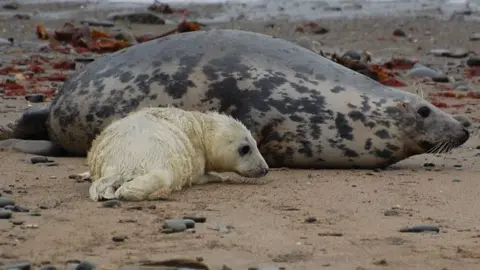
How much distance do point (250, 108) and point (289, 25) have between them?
34.5 ft

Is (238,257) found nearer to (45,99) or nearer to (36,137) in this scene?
(36,137)

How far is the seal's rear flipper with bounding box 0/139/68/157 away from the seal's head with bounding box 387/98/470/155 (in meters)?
1.96

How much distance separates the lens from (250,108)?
6.84 metres

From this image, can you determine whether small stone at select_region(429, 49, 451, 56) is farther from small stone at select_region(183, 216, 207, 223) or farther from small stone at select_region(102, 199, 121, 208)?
small stone at select_region(183, 216, 207, 223)

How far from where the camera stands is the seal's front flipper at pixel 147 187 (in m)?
5.29

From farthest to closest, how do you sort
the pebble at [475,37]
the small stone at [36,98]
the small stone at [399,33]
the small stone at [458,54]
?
the small stone at [399,33] → the pebble at [475,37] → the small stone at [458,54] → the small stone at [36,98]

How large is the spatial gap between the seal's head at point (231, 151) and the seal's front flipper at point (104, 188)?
91cm

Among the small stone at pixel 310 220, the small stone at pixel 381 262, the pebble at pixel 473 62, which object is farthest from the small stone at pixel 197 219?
the pebble at pixel 473 62

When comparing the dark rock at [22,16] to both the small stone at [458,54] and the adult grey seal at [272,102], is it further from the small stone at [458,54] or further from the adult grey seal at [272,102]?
the adult grey seal at [272,102]

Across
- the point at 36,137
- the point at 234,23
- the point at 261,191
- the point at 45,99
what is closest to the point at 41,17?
the point at 234,23

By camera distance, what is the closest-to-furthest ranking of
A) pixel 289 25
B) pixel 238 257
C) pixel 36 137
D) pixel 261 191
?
pixel 238 257 → pixel 261 191 → pixel 36 137 → pixel 289 25

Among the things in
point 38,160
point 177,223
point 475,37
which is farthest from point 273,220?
point 475,37

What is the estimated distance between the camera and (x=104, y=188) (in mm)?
5332

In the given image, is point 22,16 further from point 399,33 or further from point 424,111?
point 424,111
